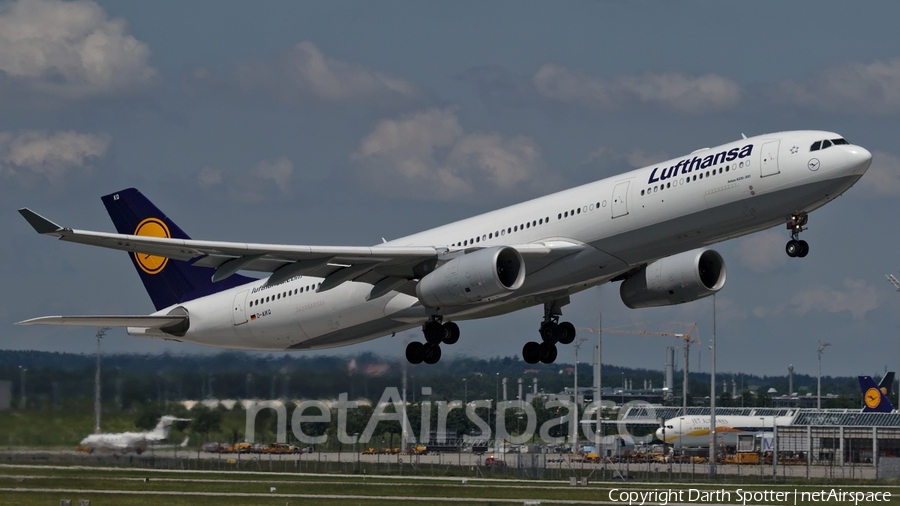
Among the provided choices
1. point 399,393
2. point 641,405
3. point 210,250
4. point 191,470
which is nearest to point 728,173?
point 210,250

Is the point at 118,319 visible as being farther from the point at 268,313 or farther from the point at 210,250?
the point at 210,250

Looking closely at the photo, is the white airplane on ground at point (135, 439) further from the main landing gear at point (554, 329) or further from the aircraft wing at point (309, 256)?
the main landing gear at point (554, 329)

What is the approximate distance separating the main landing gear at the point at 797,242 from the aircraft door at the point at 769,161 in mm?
1769

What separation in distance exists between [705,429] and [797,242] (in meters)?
61.8

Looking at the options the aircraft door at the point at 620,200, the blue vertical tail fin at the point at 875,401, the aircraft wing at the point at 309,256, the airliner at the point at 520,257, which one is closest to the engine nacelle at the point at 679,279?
the airliner at the point at 520,257

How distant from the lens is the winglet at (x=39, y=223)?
96.3ft

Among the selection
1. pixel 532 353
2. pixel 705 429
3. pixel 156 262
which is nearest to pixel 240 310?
pixel 156 262

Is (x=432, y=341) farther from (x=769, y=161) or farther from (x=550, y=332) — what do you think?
(x=769, y=161)

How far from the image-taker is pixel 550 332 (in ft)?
136

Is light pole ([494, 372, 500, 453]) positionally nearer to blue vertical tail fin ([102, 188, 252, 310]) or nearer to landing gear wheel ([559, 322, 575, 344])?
landing gear wheel ([559, 322, 575, 344])

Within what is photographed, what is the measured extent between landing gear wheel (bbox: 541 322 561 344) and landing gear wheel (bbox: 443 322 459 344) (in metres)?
3.45

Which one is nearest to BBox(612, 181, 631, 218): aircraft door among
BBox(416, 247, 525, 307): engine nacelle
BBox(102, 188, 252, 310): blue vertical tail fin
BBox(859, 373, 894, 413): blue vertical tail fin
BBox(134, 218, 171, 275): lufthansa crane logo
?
BBox(416, 247, 525, 307): engine nacelle

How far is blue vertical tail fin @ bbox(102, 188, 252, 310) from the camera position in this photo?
45.6 m

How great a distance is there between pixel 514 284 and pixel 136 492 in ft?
53.2
